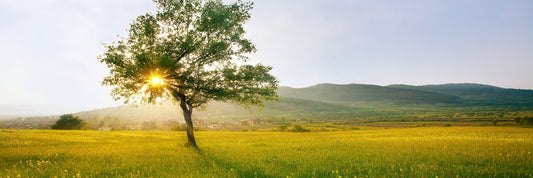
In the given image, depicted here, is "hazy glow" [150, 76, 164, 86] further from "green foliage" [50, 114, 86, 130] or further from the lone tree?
"green foliage" [50, 114, 86, 130]

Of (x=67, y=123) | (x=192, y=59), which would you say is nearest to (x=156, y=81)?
(x=192, y=59)

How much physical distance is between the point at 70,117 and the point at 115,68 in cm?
7057

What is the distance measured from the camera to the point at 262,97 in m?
17.3

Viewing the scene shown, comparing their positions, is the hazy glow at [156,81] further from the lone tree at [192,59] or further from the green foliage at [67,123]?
the green foliage at [67,123]

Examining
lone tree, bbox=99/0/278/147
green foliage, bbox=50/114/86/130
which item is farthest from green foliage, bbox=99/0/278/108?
green foliage, bbox=50/114/86/130

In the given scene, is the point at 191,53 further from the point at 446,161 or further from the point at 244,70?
the point at 446,161

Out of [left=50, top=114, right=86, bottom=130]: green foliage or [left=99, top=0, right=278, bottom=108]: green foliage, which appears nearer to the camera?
[left=99, top=0, right=278, bottom=108]: green foliage

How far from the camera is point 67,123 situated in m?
65.1

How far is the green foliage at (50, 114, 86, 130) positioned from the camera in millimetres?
64294

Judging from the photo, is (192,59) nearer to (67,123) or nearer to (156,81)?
(156,81)

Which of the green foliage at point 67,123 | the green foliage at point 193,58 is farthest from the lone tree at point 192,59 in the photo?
the green foliage at point 67,123

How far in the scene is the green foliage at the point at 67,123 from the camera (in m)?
64.3

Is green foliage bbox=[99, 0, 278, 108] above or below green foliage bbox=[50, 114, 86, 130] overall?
above

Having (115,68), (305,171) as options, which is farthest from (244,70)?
(305,171)
